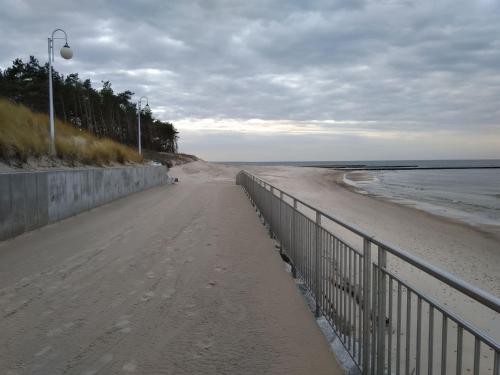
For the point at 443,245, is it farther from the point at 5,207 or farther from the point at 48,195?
the point at 5,207

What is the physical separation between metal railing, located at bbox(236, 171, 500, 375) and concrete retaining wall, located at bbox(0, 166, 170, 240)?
20.0 feet

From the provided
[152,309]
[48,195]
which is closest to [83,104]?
[48,195]

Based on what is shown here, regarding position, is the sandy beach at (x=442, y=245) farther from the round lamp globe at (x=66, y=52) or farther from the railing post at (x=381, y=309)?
the round lamp globe at (x=66, y=52)

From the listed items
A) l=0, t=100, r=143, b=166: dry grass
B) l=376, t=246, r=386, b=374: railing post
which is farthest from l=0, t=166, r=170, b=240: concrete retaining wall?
l=376, t=246, r=386, b=374: railing post

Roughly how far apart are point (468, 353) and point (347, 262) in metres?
1.90

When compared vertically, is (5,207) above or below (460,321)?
below

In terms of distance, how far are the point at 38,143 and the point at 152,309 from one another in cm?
1204

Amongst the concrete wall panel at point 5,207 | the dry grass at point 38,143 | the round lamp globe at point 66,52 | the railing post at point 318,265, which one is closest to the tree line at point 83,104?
the dry grass at point 38,143

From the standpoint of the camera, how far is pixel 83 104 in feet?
204

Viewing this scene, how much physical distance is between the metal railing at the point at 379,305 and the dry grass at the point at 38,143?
10.3m

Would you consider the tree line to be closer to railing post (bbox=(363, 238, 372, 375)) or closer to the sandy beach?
the sandy beach

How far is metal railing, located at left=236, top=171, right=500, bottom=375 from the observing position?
7.22 feet

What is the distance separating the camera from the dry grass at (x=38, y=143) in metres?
13.3

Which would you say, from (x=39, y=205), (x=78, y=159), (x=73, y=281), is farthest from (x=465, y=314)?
(x=78, y=159)
